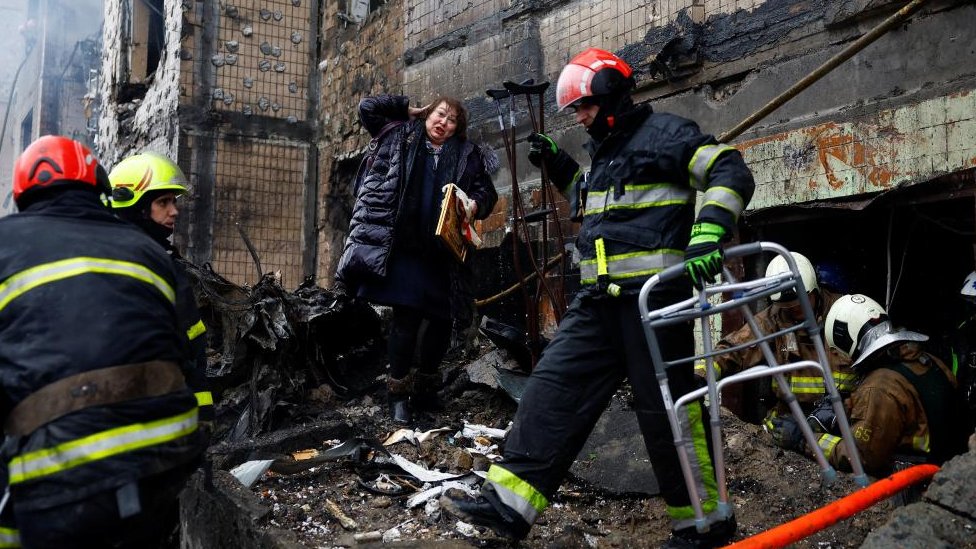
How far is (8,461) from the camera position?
7.12 feet

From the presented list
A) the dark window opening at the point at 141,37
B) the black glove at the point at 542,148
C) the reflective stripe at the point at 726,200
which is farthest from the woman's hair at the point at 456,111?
the dark window opening at the point at 141,37

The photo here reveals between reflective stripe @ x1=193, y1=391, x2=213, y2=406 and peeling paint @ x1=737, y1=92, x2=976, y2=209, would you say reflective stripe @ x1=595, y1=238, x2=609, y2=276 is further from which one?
peeling paint @ x1=737, y1=92, x2=976, y2=209

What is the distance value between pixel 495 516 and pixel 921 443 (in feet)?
7.59

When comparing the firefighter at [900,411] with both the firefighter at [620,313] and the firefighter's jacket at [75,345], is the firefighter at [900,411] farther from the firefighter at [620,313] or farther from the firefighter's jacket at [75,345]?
the firefighter's jacket at [75,345]

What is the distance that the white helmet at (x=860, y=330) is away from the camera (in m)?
4.13

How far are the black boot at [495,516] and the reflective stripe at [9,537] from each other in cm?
154

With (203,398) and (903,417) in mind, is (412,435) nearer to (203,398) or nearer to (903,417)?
(203,398)

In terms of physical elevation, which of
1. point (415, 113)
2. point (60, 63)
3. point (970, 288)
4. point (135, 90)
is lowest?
point (970, 288)

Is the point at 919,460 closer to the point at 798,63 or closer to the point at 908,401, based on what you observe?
the point at 908,401

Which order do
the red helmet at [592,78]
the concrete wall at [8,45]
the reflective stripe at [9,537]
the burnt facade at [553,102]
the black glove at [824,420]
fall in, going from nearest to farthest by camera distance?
the reflective stripe at [9,537]
the red helmet at [592,78]
the black glove at [824,420]
the burnt facade at [553,102]
the concrete wall at [8,45]

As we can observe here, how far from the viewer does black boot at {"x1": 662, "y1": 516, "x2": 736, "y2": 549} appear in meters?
2.86

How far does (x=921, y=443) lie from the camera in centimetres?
396

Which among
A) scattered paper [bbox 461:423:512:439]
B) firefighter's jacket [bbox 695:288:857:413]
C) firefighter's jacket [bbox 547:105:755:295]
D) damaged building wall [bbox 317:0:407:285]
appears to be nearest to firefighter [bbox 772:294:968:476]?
firefighter's jacket [bbox 695:288:857:413]

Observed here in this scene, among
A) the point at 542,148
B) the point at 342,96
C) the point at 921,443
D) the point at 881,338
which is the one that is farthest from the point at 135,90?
the point at 921,443
